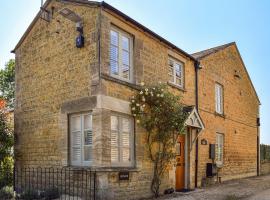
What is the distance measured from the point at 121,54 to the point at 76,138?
9.50ft

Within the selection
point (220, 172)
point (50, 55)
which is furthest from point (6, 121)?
point (220, 172)

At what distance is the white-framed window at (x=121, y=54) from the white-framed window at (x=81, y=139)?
1.62 meters

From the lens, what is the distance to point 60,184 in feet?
34.5

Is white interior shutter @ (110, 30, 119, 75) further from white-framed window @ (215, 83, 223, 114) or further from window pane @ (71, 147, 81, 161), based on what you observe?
white-framed window @ (215, 83, 223, 114)

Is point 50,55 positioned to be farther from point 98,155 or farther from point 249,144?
point 249,144

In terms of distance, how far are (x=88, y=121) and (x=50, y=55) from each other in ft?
9.59

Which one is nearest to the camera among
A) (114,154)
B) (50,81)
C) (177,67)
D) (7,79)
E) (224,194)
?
(114,154)

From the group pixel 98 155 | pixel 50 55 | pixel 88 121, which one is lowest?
pixel 98 155

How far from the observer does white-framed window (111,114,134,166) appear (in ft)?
33.2

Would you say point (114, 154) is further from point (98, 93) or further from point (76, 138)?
point (98, 93)

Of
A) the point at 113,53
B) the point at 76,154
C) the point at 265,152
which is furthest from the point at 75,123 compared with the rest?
the point at 265,152

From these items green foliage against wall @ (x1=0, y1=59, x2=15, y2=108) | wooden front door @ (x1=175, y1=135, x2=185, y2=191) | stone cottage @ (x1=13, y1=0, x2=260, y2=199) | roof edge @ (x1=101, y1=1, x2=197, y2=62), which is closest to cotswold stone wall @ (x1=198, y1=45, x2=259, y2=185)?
stone cottage @ (x1=13, y1=0, x2=260, y2=199)

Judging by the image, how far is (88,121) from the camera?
10141 mm

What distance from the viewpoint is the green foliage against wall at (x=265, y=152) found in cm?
2303
